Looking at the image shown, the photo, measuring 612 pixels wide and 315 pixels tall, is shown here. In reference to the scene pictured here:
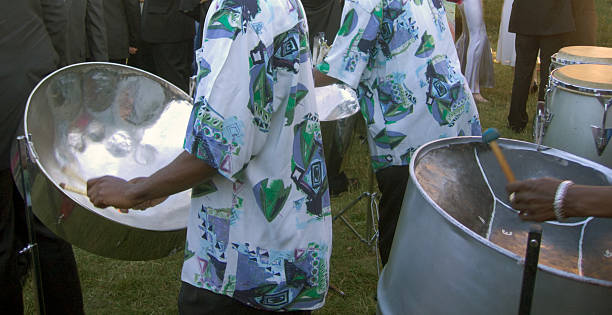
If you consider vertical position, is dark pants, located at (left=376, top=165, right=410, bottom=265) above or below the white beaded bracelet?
below

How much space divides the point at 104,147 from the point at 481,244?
36.2 inches

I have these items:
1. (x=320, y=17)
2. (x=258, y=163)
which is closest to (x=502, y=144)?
(x=258, y=163)

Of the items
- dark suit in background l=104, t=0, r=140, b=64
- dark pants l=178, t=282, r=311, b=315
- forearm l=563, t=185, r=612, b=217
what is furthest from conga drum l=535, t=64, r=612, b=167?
dark suit in background l=104, t=0, r=140, b=64

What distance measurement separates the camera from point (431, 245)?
1.04m

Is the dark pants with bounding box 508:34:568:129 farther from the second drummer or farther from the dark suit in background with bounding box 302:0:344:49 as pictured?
the second drummer

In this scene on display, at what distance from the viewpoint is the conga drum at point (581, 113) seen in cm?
189

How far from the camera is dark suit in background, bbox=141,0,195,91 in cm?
377

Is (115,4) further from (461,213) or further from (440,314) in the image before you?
(440,314)

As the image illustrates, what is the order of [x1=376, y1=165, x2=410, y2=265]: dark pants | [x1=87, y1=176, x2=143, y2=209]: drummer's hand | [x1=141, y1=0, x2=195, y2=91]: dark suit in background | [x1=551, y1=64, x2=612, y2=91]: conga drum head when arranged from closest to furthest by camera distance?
[x1=87, y1=176, x2=143, y2=209]: drummer's hand → [x1=376, y1=165, x2=410, y2=265]: dark pants → [x1=551, y1=64, x2=612, y2=91]: conga drum head → [x1=141, y1=0, x2=195, y2=91]: dark suit in background

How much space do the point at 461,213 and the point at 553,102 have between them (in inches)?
39.7

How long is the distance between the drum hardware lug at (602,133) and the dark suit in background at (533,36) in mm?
1967

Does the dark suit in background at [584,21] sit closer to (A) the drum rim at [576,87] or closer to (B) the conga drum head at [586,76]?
(B) the conga drum head at [586,76]

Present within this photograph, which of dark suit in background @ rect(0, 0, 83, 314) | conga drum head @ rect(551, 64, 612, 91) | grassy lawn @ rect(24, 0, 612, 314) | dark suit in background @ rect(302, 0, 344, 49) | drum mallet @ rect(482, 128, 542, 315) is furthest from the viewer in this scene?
dark suit in background @ rect(302, 0, 344, 49)

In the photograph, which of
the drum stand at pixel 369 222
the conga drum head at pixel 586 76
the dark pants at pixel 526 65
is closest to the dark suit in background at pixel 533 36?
the dark pants at pixel 526 65
